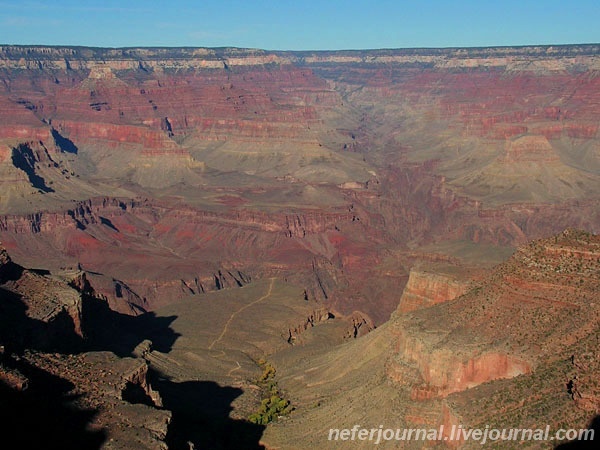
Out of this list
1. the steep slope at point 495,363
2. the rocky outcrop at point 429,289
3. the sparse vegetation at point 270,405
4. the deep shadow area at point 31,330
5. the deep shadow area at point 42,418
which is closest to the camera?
the deep shadow area at point 42,418

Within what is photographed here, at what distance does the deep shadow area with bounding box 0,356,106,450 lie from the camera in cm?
3569

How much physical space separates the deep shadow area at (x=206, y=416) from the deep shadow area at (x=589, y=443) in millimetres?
23651

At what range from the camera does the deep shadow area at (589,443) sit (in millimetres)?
33541

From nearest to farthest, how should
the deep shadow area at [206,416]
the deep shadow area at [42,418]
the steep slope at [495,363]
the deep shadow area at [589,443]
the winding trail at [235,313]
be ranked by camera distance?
the deep shadow area at [589,443] < the deep shadow area at [42,418] < the steep slope at [495,363] < the deep shadow area at [206,416] < the winding trail at [235,313]

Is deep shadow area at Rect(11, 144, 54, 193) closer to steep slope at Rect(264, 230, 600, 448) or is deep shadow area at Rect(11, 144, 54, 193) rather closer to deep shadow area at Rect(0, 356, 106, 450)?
steep slope at Rect(264, 230, 600, 448)

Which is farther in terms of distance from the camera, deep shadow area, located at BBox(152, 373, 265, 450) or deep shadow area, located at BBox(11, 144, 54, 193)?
deep shadow area, located at BBox(11, 144, 54, 193)

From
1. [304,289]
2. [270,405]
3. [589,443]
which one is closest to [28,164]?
[304,289]

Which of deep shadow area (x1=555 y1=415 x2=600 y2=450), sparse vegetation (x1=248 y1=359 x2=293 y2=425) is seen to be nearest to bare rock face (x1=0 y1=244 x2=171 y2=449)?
sparse vegetation (x1=248 y1=359 x2=293 y2=425)

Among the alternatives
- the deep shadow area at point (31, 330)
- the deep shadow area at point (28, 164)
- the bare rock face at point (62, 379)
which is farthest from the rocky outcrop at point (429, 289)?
the deep shadow area at point (28, 164)

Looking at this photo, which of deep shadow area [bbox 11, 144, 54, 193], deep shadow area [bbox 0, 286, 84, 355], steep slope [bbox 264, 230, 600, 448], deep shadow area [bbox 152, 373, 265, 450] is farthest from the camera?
deep shadow area [bbox 11, 144, 54, 193]

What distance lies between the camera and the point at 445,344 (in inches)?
1903

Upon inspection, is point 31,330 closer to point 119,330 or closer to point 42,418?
point 42,418

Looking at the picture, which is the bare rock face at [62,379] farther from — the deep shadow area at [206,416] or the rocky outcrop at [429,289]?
the rocky outcrop at [429,289]

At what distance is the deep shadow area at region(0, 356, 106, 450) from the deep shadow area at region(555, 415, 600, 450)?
836 inches
